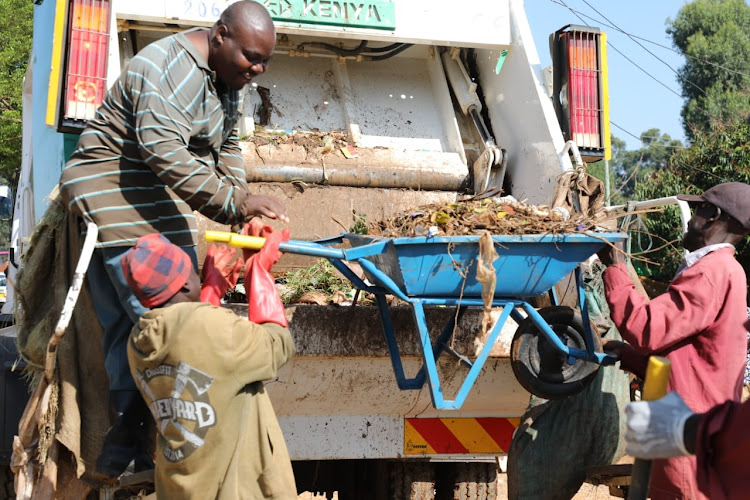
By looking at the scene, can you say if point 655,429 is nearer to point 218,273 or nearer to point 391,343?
point 391,343

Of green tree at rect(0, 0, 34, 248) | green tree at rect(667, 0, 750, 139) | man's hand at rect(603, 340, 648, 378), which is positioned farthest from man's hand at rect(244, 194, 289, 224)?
green tree at rect(667, 0, 750, 139)

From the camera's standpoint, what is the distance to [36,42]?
15.3 ft

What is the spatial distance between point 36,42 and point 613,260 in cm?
318

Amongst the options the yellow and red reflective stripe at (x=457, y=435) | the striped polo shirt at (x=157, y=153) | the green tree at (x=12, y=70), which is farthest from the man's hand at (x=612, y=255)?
the green tree at (x=12, y=70)

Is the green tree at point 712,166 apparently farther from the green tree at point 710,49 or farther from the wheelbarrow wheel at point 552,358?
the green tree at point 710,49

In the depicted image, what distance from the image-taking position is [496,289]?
2.92 metres

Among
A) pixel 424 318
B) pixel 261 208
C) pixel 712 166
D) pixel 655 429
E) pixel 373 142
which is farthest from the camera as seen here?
pixel 712 166

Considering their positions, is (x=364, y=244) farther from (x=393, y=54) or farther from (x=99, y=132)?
(x=393, y=54)

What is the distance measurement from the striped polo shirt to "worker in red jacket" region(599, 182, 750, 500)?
129 cm

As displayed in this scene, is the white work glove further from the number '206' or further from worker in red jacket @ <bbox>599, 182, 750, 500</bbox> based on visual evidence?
the number '206'

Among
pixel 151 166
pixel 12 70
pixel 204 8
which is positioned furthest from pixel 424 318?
pixel 12 70

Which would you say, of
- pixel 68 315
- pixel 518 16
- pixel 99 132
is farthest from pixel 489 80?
pixel 68 315

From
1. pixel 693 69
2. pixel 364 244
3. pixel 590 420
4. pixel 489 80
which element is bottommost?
pixel 590 420

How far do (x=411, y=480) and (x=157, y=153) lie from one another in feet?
5.84
